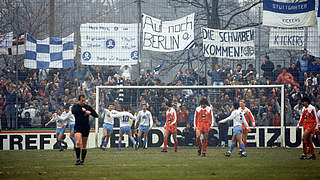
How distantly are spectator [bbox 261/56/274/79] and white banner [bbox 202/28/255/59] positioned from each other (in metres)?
0.64

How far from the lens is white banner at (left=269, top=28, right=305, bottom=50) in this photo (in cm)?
2509

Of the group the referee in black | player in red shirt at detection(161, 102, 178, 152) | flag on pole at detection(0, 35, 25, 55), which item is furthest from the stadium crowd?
the referee in black

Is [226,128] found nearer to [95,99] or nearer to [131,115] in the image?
[131,115]

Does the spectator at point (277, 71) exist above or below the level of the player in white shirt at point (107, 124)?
above

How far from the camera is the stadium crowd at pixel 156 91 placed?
24.7m

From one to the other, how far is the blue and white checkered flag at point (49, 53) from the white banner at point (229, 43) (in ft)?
21.3

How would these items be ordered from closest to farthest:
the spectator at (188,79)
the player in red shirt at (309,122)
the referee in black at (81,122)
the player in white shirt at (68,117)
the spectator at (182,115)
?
the referee in black at (81,122) < the player in red shirt at (309,122) < the player in white shirt at (68,117) < the spectator at (188,79) < the spectator at (182,115)

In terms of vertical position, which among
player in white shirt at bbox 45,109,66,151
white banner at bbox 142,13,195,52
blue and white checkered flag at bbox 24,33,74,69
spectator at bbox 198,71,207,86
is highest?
white banner at bbox 142,13,195,52

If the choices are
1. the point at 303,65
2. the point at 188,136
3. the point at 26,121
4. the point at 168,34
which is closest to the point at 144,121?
the point at 188,136

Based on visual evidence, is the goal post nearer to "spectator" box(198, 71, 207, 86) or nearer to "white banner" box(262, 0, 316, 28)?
"spectator" box(198, 71, 207, 86)

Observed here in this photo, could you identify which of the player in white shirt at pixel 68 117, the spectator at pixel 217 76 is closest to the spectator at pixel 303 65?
the spectator at pixel 217 76

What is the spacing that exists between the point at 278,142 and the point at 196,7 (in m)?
7.98

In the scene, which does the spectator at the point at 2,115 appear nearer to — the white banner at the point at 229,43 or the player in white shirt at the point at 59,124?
the player in white shirt at the point at 59,124

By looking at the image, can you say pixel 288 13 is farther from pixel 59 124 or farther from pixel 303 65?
pixel 59 124
